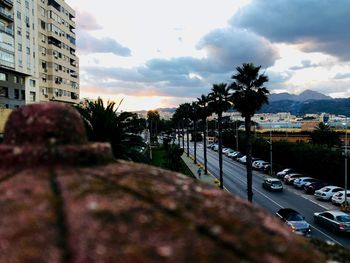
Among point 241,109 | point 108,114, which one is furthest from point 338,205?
point 108,114

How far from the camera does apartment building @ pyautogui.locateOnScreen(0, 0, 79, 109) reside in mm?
47031

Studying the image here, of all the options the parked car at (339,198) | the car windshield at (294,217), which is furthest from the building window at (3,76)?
the parked car at (339,198)

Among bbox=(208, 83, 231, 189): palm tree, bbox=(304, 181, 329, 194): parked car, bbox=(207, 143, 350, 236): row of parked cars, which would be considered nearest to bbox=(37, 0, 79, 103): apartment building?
bbox=(208, 83, 231, 189): palm tree

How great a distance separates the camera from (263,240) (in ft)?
10.9

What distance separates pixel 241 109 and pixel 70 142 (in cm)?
2950

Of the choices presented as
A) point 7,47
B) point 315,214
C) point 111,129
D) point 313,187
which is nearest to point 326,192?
point 313,187

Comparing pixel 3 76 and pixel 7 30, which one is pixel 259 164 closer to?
pixel 3 76

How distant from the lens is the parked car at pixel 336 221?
24.9 metres

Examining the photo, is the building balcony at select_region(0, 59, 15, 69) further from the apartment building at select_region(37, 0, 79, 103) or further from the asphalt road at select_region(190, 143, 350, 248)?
the asphalt road at select_region(190, 143, 350, 248)

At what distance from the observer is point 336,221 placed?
2525cm

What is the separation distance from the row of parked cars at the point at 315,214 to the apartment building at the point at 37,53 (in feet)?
110

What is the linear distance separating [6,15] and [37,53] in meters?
9.51

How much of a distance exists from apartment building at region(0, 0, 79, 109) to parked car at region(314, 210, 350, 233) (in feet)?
118

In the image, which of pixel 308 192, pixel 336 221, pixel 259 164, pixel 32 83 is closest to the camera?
pixel 336 221
